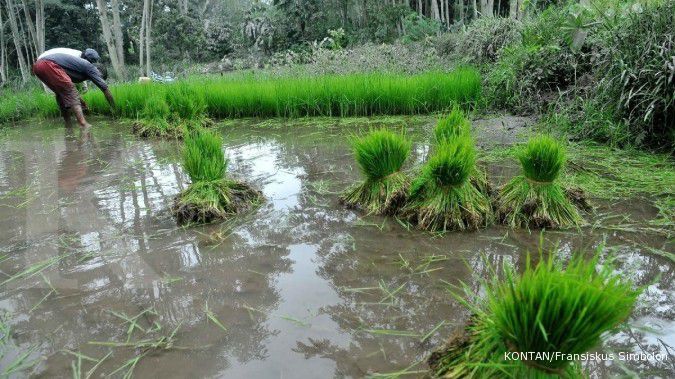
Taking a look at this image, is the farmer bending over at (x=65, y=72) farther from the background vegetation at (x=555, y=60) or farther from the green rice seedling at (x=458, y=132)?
the green rice seedling at (x=458, y=132)

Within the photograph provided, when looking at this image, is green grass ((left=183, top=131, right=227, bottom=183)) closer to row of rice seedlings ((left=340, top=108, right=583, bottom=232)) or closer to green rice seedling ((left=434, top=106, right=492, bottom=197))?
row of rice seedlings ((left=340, top=108, right=583, bottom=232))

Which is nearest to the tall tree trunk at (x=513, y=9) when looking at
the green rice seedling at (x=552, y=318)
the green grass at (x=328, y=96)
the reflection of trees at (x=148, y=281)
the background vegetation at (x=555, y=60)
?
the background vegetation at (x=555, y=60)

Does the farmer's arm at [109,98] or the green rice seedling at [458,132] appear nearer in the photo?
the green rice seedling at [458,132]

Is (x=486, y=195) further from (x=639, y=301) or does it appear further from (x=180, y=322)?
(x=180, y=322)

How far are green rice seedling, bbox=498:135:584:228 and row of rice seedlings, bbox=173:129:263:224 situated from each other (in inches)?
69.8

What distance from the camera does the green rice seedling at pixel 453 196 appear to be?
2.61m

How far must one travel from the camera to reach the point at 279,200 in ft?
10.8

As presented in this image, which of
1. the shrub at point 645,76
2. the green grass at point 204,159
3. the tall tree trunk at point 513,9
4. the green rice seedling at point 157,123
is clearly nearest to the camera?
the green grass at point 204,159

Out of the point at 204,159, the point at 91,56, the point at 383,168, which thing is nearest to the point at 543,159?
the point at 383,168

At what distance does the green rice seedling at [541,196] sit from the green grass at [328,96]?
3.43 meters

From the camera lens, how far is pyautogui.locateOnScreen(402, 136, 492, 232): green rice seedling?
2.61 meters

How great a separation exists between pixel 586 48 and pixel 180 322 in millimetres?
5822

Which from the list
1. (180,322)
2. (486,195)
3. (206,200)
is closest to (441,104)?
(486,195)

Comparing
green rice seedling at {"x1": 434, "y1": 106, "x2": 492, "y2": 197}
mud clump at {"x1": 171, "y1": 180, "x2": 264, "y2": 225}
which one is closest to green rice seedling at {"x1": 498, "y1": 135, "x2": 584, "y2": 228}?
green rice seedling at {"x1": 434, "y1": 106, "x2": 492, "y2": 197}
